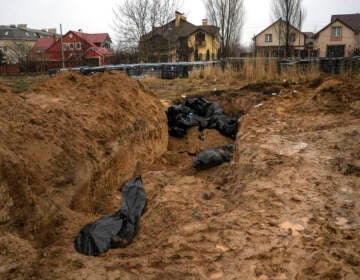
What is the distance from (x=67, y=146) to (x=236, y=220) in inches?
86.1

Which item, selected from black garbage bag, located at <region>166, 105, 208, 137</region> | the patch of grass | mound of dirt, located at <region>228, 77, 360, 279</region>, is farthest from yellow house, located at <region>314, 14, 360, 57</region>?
mound of dirt, located at <region>228, 77, 360, 279</region>

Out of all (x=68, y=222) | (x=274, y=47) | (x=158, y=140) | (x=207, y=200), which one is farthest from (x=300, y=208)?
(x=274, y=47)

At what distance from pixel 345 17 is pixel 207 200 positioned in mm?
53547

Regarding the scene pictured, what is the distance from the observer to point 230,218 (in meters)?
3.23

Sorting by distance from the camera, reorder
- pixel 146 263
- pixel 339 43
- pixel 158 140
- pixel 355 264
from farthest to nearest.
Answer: pixel 339 43
pixel 158 140
pixel 146 263
pixel 355 264

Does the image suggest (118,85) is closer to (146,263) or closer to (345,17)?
(146,263)

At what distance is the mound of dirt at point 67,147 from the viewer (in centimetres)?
302

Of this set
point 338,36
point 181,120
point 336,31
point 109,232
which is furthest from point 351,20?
point 109,232

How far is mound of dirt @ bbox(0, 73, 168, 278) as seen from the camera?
9.91 ft

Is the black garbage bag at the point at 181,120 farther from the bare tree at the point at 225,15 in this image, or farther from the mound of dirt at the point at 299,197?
the bare tree at the point at 225,15

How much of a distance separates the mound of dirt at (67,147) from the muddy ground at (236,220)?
0.03 meters

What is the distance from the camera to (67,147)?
13.7 ft

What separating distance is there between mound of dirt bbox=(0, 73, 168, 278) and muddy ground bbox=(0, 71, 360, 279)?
3cm

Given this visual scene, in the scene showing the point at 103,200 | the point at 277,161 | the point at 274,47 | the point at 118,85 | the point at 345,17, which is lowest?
the point at 103,200
